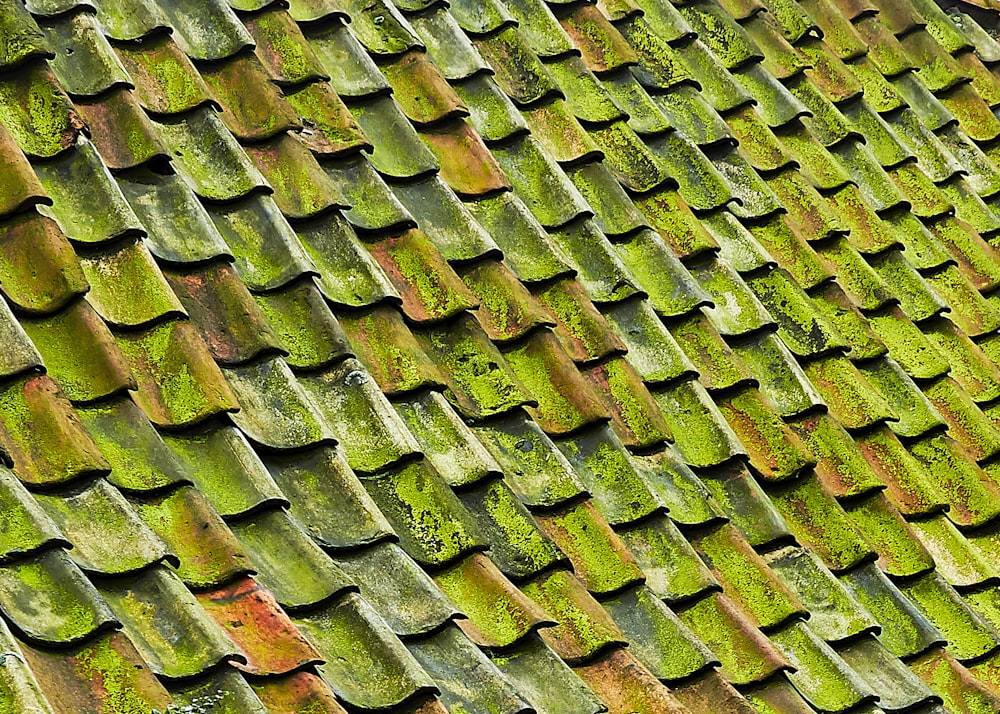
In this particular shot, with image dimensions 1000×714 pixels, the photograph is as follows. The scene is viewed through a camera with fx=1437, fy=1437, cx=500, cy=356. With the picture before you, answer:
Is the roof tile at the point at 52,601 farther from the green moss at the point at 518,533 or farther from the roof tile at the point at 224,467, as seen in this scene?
the green moss at the point at 518,533

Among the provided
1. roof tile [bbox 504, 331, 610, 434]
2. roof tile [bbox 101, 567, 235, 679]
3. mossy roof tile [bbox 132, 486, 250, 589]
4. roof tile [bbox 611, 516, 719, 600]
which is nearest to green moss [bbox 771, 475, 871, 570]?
roof tile [bbox 611, 516, 719, 600]

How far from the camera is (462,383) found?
3.31 meters

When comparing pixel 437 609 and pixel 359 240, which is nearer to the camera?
pixel 437 609

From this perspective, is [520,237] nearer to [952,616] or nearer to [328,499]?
[328,499]

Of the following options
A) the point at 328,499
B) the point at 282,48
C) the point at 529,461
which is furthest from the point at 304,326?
the point at 282,48

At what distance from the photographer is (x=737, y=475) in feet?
11.8

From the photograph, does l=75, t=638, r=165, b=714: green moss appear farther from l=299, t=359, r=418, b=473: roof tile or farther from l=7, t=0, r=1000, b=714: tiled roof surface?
l=299, t=359, r=418, b=473: roof tile

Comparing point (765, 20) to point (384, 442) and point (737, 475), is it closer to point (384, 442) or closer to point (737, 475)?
point (737, 475)

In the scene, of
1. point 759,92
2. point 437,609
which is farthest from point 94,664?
point 759,92

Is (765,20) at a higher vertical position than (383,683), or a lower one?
higher

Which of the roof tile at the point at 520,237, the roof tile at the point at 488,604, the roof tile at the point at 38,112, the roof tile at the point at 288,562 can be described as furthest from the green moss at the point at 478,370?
the roof tile at the point at 38,112

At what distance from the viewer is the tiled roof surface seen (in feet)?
8.24

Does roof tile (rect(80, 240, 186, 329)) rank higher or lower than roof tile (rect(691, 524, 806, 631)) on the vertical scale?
higher

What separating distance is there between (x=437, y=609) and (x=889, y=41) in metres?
4.18
